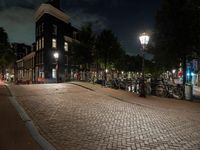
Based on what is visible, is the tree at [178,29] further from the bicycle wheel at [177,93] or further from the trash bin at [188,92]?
the trash bin at [188,92]

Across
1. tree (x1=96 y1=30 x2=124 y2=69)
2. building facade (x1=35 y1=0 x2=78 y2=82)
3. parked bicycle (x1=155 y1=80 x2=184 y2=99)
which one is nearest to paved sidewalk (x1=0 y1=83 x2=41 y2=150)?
parked bicycle (x1=155 y1=80 x2=184 y2=99)

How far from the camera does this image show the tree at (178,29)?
21.4 meters

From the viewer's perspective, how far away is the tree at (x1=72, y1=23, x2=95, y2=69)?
3916 centimetres

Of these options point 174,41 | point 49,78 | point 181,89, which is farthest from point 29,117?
point 49,78

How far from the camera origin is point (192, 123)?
9.55 m

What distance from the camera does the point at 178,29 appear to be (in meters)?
22.1

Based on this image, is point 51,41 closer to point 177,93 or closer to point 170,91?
point 170,91

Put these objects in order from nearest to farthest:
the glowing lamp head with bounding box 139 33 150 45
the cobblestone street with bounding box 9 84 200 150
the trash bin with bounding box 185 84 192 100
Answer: the cobblestone street with bounding box 9 84 200 150 → the glowing lamp head with bounding box 139 33 150 45 → the trash bin with bounding box 185 84 192 100

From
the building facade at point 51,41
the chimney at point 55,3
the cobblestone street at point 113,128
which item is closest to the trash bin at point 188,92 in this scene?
the cobblestone street at point 113,128

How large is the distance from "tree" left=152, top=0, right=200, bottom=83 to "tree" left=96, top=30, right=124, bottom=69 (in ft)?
57.1

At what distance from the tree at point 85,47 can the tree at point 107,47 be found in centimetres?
160

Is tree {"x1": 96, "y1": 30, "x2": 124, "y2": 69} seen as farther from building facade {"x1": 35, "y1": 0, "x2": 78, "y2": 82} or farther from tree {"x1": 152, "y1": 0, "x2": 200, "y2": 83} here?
tree {"x1": 152, "y1": 0, "x2": 200, "y2": 83}

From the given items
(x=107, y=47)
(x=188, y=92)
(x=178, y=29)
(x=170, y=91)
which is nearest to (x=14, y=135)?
(x=188, y=92)

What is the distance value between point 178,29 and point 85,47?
63.5 ft
